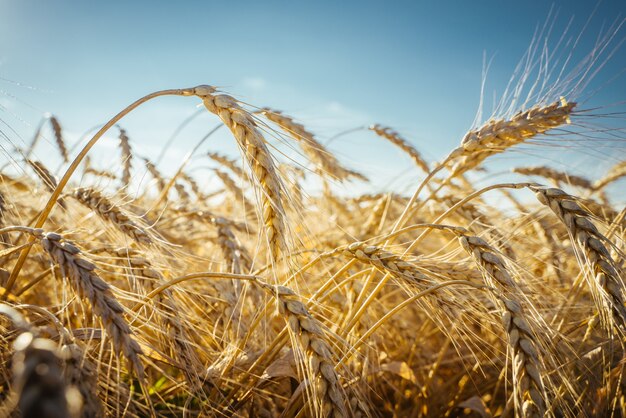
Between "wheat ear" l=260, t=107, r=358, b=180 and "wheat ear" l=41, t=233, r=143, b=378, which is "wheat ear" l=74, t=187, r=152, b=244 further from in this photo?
"wheat ear" l=260, t=107, r=358, b=180

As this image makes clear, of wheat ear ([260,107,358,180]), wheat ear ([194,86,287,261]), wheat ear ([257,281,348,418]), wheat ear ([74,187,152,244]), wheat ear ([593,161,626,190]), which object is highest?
wheat ear ([593,161,626,190])

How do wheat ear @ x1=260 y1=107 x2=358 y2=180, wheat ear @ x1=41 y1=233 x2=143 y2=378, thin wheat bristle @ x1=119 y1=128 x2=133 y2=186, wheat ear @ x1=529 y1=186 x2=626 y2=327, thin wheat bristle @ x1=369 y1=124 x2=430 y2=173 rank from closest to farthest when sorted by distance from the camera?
wheat ear @ x1=41 y1=233 x2=143 y2=378 → wheat ear @ x1=529 y1=186 x2=626 y2=327 → wheat ear @ x1=260 y1=107 x2=358 y2=180 → thin wheat bristle @ x1=119 y1=128 x2=133 y2=186 → thin wheat bristle @ x1=369 y1=124 x2=430 y2=173

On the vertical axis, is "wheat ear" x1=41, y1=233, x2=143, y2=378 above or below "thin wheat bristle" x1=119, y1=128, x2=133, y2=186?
below

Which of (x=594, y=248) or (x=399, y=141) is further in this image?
(x=399, y=141)

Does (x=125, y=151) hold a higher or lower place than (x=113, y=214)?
higher

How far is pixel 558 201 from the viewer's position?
135cm

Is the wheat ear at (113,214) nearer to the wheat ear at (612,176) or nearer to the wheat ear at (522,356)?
the wheat ear at (522,356)

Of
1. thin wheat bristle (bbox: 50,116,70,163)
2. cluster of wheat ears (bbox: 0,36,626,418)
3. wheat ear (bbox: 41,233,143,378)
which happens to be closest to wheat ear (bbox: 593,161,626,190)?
cluster of wheat ears (bbox: 0,36,626,418)

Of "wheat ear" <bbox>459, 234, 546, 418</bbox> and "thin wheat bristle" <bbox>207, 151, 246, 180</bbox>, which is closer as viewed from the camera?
"wheat ear" <bbox>459, 234, 546, 418</bbox>

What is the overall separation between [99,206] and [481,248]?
160cm

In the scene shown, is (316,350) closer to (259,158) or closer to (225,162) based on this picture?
(259,158)

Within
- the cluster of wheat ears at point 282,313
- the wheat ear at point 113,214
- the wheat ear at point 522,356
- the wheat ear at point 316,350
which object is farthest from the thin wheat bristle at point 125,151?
the wheat ear at point 522,356

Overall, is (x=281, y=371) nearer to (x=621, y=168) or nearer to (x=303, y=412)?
(x=303, y=412)

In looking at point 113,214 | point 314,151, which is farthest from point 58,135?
point 314,151
